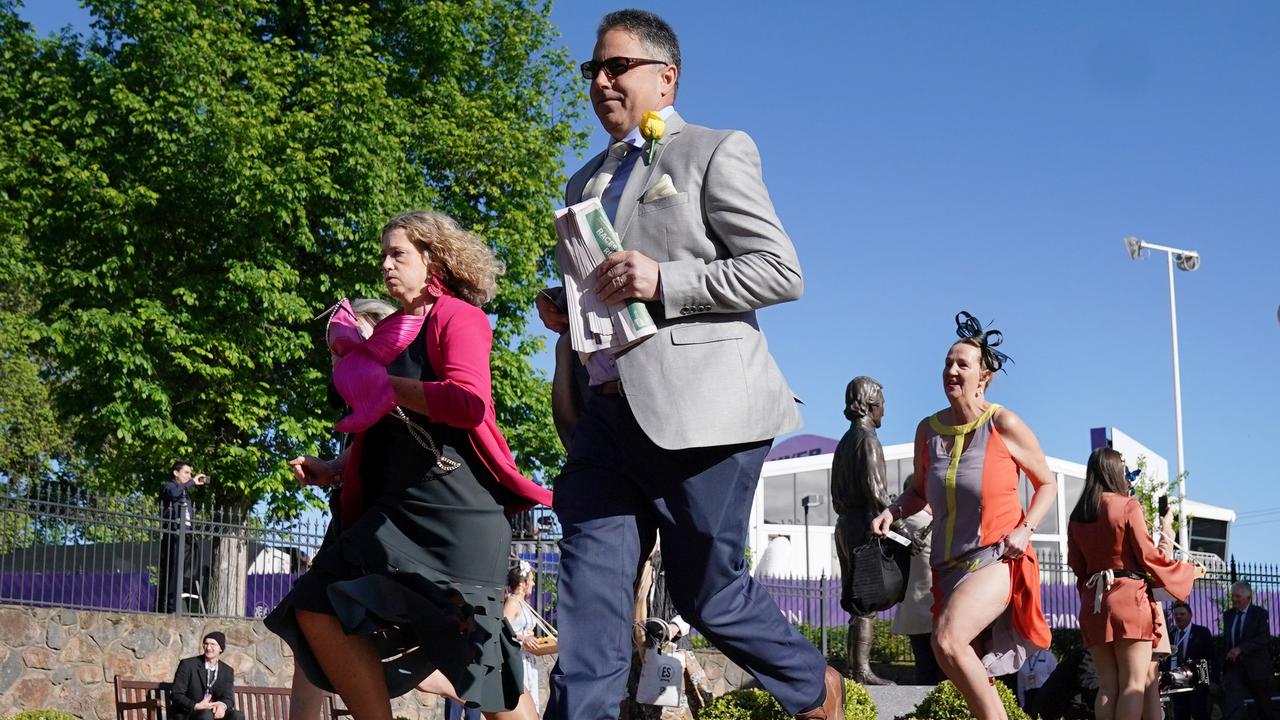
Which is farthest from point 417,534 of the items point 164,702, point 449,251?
point 164,702

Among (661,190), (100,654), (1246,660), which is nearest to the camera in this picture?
(661,190)

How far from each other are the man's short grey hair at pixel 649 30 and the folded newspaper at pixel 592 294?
588mm

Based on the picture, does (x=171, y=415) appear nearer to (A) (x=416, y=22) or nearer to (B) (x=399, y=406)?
(A) (x=416, y=22)

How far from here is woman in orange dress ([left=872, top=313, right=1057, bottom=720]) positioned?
597 centimetres

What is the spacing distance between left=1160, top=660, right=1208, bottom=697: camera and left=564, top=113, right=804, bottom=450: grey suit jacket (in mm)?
8501

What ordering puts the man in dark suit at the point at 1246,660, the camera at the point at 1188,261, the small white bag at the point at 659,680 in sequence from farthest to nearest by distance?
the camera at the point at 1188,261
the man in dark suit at the point at 1246,660
the small white bag at the point at 659,680

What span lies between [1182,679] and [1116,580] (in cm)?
367

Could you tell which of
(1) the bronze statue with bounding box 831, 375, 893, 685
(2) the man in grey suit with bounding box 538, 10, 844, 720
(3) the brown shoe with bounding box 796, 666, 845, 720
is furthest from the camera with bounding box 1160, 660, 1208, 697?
(2) the man in grey suit with bounding box 538, 10, 844, 720

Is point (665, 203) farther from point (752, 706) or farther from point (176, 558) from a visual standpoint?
point (176, 558)

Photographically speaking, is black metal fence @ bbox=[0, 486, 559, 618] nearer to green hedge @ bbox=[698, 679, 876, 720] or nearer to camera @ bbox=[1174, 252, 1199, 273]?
green hedge @ bbox=[698, 679, 876, 720]

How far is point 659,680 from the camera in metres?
10.6

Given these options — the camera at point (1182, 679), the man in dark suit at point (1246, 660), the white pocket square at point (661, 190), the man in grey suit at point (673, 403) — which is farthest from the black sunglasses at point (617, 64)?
the man in dark suit at point (1246, 660)

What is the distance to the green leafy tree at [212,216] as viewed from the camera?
2239 centimetres

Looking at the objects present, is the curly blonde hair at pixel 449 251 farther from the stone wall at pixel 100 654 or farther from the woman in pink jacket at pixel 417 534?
the stone wall at pixel 100 654
